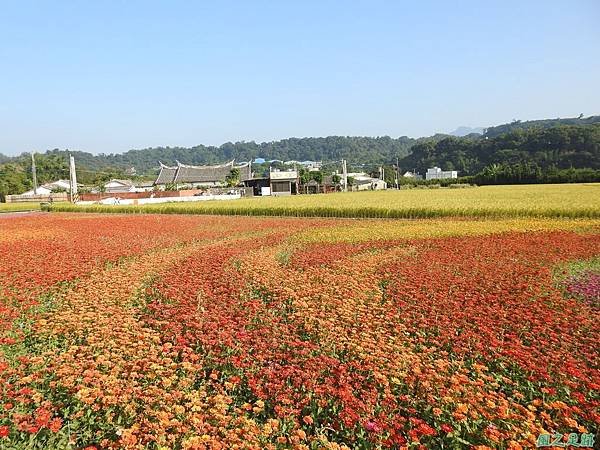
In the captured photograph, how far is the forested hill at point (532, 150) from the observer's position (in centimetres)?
8000

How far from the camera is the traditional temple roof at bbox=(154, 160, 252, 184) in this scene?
7406 cm

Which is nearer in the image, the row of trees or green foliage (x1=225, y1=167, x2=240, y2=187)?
green foliage (x1=225, y1=167, x2=240, y2=187)

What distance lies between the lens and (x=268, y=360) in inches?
201

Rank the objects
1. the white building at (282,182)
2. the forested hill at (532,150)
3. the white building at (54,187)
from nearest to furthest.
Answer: the white building at (282,182) → the white building at (54,187) → the forested hill at (532,150)

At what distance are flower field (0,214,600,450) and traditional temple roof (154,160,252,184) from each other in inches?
2523

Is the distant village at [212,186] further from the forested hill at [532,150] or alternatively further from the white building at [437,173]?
the forested hill at [532,150]

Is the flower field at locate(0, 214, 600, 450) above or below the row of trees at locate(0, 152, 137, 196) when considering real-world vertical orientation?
below

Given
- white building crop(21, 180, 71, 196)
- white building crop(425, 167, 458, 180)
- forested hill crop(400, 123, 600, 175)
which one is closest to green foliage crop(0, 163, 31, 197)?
white building crop(21, 180, 71, 196)

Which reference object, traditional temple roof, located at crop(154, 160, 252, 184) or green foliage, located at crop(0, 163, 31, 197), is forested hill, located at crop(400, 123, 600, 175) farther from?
green foliage, located at crop(0, 163, 31, 197)

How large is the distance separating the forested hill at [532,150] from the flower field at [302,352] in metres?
81.6

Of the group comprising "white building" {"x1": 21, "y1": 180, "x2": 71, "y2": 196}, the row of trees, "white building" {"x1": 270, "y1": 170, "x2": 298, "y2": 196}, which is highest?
the row of trees

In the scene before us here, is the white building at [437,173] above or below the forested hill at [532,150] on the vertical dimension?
below

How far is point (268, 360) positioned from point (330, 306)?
2207 mm

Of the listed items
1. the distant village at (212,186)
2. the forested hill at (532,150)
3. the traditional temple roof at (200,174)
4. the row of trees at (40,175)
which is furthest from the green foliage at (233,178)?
the forested hill at (532,150)
